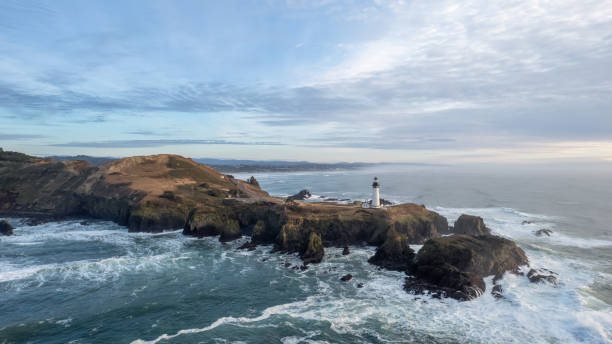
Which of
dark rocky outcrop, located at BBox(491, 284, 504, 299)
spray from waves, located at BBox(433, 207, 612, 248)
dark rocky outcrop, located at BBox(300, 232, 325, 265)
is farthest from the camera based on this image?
spray from waves, located at BBox(433, 207, 612, 248)

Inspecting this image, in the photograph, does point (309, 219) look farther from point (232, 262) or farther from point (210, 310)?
point (210, 310)

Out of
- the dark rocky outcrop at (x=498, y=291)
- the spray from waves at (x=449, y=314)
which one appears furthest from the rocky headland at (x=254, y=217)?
the spray from waves at (x=449, y=314)

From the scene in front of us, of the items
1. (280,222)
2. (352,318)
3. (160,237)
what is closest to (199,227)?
(160,237)

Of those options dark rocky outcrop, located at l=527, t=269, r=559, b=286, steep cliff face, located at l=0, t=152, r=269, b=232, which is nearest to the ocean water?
dark rocky outcrop, located at l=527, t=269, r=559, b=286

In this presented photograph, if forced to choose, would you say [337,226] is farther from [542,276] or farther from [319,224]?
[542,276]

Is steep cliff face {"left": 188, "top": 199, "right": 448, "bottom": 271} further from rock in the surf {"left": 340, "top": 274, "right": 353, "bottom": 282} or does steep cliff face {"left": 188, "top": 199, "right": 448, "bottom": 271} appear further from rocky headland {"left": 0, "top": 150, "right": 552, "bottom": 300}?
rock in the surf {"left": 340, "top": 274, "right": 353, "bottom": 282}
